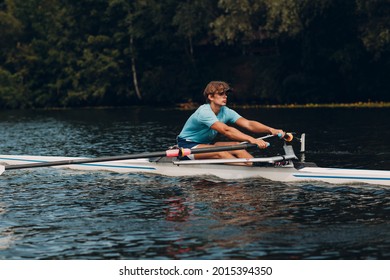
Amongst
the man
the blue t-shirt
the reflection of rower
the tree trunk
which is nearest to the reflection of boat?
the man

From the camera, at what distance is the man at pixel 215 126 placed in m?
15.8

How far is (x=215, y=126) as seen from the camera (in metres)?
15.9

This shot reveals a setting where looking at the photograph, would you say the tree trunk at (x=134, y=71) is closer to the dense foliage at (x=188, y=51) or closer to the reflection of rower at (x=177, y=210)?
the dense foliage at (x=188, y=51)

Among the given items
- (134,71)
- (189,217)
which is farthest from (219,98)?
(134,71)

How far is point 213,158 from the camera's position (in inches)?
650

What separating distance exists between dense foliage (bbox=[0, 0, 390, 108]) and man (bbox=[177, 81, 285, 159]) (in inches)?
1157

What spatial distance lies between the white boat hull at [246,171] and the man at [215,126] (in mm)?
333

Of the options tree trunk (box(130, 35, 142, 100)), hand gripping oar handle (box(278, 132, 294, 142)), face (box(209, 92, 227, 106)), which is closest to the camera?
hand gripping oar handle (box(278, 132, 294, 142))

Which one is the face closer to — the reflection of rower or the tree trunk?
the reflection of rower

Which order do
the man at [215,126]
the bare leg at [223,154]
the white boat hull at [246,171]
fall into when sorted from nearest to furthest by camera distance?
1. the white boat hull at [246,171]
2. the man at [215,126]
3. the bare leg at [223,154]

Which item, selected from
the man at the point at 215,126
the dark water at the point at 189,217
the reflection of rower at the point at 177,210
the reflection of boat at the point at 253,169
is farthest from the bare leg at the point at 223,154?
the reflection of rower at the point at 177,210

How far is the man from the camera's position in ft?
51.9

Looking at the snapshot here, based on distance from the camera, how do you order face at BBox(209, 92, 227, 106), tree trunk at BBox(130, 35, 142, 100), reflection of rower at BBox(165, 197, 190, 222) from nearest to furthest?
reflection of rower at BBox(165, 197, 190, 222), face at BBox(209, 92, 227, 106), tree trunk at BBox(130, 35, 142, 100)

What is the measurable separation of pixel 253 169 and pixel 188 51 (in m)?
48.7
